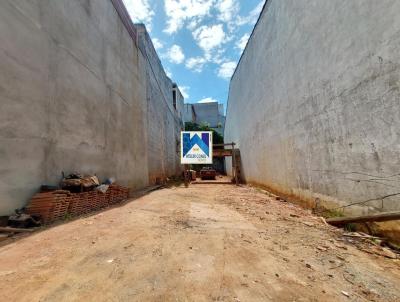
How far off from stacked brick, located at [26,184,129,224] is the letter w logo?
6605 mm

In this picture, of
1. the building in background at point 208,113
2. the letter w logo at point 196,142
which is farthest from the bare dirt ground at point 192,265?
the building in background at point 208,113

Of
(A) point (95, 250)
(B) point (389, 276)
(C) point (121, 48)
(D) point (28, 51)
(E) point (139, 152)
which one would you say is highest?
(C) point (121, 48)

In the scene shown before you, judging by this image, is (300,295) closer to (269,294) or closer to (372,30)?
(269,294)

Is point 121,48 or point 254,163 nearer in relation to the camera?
point 121,48

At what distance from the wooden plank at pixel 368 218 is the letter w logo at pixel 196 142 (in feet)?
27.8

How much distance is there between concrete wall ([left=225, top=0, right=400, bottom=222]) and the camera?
259 centimetres

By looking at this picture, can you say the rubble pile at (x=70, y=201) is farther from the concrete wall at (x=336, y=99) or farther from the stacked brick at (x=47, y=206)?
the concrete wall at (x=336, y=99)

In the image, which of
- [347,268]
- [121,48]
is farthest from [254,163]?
[347,268]

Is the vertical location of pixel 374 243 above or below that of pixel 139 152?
below

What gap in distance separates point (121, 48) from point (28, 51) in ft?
15.8

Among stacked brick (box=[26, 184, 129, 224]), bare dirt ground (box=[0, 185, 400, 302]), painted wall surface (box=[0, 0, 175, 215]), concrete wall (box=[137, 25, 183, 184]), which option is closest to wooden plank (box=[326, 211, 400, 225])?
bare dirt ground (box=[0, 185, 400, 302])

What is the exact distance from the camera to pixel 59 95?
4523 mm

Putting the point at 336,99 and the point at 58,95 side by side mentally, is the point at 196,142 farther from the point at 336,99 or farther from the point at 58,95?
the point at 336,99

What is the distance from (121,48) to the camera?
8117 millimetres
